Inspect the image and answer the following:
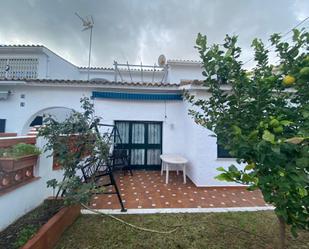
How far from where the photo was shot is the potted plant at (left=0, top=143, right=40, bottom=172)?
306 cm

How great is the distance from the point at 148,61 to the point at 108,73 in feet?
12.6

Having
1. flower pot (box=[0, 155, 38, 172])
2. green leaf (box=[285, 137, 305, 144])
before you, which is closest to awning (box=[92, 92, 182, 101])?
flower pot (box=[0, 155, 38, 172])

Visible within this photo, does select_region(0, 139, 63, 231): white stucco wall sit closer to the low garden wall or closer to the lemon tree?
the low garden wall

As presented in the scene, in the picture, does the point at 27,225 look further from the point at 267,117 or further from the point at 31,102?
the point at 31,102

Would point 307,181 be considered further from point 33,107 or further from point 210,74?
point 33,107

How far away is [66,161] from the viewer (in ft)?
12.0

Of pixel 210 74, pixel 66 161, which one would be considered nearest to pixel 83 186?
pixel 66 161

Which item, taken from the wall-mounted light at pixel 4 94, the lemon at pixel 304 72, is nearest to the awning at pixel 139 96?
the wall-mounted light at pixel 4 94

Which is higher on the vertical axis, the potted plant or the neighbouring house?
the neighbouring house

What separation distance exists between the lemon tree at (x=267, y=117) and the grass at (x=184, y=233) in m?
1.30

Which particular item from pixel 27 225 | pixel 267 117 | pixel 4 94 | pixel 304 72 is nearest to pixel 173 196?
pixel 27 225

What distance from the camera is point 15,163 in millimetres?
3178

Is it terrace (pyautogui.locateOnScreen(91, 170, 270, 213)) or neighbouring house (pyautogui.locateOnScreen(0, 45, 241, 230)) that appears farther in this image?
neighbouring house (pyautogui.locateOnScreen(0, 45, 241, 230))

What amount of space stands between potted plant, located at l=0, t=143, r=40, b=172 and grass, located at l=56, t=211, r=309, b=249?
5.57 feet
